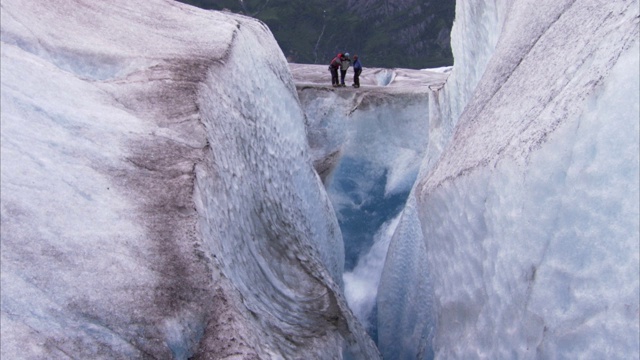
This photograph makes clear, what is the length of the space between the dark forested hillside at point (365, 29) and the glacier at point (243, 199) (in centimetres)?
2919

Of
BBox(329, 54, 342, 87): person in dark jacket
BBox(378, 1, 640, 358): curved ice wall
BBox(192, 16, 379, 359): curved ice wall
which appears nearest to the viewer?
BBox(378, 1, 640, 358): curved ice wall

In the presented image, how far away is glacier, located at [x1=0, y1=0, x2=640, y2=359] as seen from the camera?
200 cm

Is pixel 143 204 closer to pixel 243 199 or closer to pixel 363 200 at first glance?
pixel 243 199

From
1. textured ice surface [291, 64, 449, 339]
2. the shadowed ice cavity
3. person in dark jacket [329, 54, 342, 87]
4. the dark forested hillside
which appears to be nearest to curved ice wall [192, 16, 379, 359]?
textured ice surface [291, 64, 449, 339]

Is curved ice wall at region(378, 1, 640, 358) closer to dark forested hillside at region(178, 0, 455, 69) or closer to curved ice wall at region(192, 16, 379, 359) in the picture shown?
curved ice wall at region(192, 16, 379, 359)

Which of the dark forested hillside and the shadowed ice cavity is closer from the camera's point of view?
the shadowed ice cavity

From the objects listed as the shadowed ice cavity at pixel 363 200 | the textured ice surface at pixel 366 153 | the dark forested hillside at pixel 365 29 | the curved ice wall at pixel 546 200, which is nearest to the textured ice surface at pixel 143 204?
the curved ice wall at pixel 546 200

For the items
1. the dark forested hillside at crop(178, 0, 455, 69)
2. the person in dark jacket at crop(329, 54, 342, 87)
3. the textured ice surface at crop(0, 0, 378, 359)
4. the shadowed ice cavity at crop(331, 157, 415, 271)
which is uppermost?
the textured ice surface at crop(0, 0, 378, 359)

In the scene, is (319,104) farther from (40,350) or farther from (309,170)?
(40,350)

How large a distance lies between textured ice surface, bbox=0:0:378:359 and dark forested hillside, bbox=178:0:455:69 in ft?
95.6

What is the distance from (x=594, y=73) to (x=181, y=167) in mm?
1524

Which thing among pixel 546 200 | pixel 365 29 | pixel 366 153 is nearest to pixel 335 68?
pixel 366 153

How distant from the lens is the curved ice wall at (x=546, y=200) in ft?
6.38

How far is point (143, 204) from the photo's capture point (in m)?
2.42
